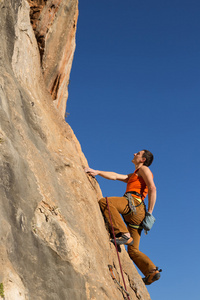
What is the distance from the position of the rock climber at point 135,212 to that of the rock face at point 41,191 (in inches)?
12.6

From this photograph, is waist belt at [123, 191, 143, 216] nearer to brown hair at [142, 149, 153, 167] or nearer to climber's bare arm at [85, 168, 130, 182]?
climber's bare arm at [85, 168, 130, 182]

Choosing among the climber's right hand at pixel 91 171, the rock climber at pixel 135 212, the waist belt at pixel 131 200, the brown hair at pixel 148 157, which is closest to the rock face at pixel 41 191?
the climber's right hand at pixel 91 171

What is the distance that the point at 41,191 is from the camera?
7074 millimetres

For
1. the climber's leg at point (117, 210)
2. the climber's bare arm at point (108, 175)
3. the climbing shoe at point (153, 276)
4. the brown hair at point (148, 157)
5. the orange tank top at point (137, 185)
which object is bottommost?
the climbing shoe at point (153, 276)

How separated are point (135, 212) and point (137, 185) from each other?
0.70 metres

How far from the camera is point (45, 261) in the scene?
634 centimetres

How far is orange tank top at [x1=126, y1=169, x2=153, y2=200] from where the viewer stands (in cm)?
965

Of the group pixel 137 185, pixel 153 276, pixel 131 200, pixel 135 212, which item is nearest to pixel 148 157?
pixel 137 185

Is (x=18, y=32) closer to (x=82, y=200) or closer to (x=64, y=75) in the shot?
(x=64, y=75)

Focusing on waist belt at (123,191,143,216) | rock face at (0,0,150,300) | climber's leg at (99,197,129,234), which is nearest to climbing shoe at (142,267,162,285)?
rock face at (0,0,150,300)

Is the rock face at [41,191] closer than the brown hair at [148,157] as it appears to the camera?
Yes

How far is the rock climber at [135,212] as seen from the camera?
8.96 meters

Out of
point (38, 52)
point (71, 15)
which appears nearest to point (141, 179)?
point (38, 52)

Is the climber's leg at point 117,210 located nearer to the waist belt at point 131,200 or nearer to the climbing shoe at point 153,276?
the waist belt at point 131,200
